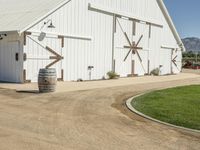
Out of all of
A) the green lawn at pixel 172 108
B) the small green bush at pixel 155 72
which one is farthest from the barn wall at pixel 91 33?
the green lawn at pixel 172 108

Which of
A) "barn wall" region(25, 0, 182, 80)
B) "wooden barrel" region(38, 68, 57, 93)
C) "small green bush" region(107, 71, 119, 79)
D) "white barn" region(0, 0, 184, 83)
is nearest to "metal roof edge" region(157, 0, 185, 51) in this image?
"white barn" region(0, 0, 184, 83)

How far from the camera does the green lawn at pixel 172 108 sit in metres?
9.84

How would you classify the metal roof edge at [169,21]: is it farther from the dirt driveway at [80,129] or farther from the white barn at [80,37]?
the dirt driveway at [80,129]

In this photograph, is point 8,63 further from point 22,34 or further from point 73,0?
point 73,0

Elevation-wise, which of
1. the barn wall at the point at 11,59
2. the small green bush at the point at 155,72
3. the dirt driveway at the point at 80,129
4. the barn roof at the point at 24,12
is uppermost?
the barn roof at the point at 24,12

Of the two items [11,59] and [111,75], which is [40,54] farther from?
[111,75]

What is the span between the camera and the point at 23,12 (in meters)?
21.4

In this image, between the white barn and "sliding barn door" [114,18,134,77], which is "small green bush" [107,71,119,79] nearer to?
the white barn

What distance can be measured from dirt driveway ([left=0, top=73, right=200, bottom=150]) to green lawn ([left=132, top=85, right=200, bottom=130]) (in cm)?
56

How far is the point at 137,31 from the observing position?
28.9 metres

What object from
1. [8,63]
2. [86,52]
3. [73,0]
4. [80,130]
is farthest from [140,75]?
[80,130]

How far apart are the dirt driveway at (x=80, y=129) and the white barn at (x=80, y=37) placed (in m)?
6.46

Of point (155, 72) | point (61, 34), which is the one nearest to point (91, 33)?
point (61, 34)

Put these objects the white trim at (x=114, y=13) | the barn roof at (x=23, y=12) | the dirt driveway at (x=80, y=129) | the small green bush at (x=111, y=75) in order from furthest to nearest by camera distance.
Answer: the small green bush at (x=111, y=75)
the white trim at (x=114, y=13)
the barn roof at (x=23, y=12)
the dirt driveway at (x=80, y=129)
